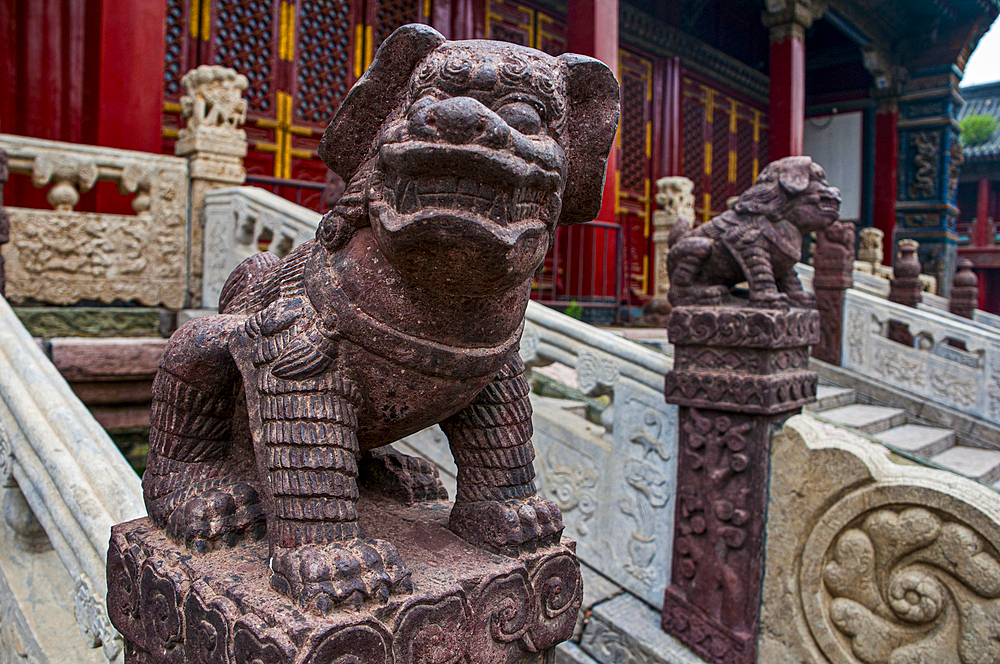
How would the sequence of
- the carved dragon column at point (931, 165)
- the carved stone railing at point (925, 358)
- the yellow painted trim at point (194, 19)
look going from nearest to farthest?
the carved stone railing at point (925, 358), the yellow painted trim at point (194, 19), the carved dragon column at point (931, 165)

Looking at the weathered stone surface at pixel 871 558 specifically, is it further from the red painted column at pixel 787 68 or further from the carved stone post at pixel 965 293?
the red painted column at pixel 787 68

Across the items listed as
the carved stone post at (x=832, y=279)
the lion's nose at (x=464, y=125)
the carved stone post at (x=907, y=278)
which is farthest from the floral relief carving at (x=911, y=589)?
the carved stone post at (x=907, y=278)

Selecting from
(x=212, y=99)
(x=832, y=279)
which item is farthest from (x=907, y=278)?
(x=212, y=99)

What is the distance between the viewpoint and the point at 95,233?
3.73m

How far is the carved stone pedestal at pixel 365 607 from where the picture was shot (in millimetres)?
892

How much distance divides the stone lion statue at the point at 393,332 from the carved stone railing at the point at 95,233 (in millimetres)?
2989

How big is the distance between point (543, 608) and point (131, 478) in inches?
45.2

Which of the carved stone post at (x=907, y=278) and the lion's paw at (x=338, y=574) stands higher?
the carved stone post at (x=907, y=278)

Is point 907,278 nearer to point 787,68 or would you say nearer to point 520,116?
point 787,68

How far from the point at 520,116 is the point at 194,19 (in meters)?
5.86

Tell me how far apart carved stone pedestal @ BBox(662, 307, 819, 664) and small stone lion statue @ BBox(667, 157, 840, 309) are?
362 millimetres

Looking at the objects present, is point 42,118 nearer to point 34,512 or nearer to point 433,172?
point 34,512

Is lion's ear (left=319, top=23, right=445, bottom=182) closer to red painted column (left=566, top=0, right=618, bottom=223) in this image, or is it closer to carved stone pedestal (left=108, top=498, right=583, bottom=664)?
carved stone pedestal (left=108, top=498, right=583, bottom=664)


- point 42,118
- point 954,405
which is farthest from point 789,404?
point 42,118
